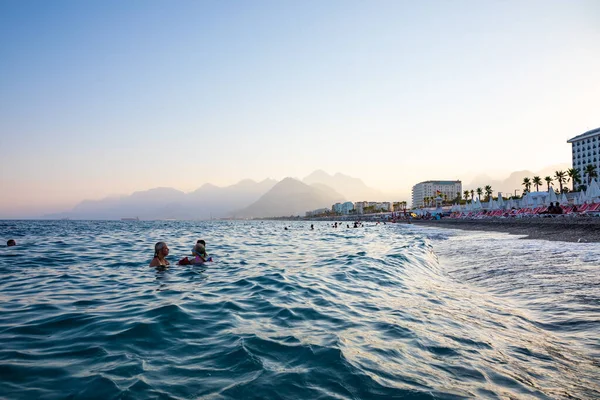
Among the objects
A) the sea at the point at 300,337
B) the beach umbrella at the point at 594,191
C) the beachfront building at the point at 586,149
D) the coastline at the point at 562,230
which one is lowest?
the coastline at the point at 562,230

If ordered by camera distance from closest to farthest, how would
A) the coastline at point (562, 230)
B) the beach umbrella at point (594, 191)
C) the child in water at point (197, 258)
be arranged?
the child in water at point (197, 258) → the coastline at point (562, 230) → the beach umbrella at point (594, 191)

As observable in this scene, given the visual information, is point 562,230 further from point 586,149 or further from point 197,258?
point 586,149

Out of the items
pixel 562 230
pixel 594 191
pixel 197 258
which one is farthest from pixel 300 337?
pixel 594 191

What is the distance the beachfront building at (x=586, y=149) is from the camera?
492ft

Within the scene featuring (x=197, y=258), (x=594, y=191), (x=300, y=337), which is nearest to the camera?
(x=300, y=337)

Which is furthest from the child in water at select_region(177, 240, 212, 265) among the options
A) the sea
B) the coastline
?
the coastline

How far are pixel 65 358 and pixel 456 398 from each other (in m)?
4.72

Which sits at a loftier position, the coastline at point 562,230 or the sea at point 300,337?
the sea at point 300,337

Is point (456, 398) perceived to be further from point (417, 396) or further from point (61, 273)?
point (61, 273)

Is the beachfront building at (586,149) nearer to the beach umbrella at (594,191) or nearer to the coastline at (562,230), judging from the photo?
the beach umbrella at (594,191)

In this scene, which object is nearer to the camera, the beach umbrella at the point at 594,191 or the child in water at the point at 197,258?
the child in water at the point at 197,258

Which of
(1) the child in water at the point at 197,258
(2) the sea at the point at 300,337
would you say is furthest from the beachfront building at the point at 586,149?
(1) the child in water at the point at 197,258

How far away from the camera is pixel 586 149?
156 metres

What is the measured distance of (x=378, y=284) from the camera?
9.91m
